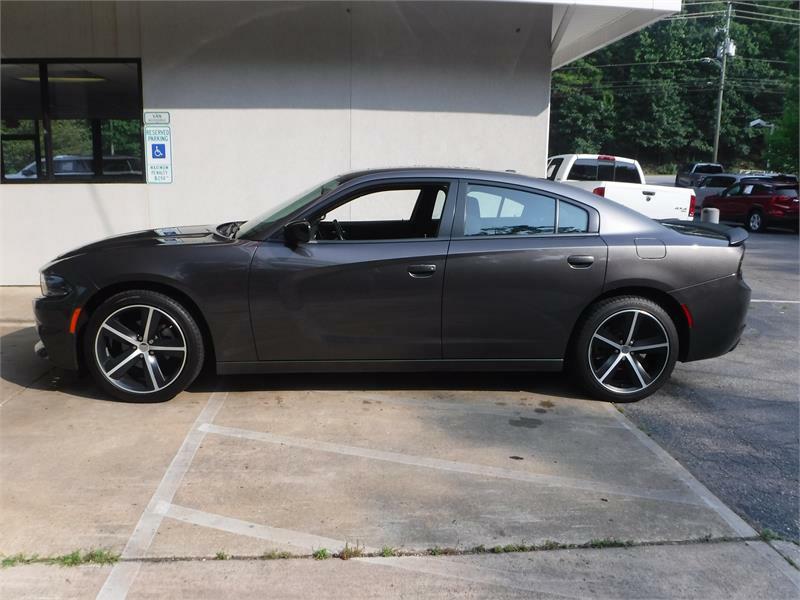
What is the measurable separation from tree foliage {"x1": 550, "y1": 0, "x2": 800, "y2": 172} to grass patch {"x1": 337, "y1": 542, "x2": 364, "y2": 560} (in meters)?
63.4

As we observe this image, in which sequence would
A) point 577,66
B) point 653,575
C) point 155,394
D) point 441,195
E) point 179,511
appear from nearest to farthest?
point 653,575, point 179,511, point 155,394, point 441,195, point 577,66

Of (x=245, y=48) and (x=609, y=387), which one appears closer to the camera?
(x=609, y=387)

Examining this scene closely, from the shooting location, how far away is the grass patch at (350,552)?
10.5 ft

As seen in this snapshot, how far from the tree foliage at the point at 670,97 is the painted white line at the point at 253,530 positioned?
6332 centimetres

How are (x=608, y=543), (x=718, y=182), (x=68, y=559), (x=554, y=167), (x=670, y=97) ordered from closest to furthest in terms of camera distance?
(x=68, y=559)
(x=608, y=543)
(x=554, y=167)
(x=718, y=182)
(x=670, y=97)

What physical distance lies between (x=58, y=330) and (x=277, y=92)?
5239 millimetres

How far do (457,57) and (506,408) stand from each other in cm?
578

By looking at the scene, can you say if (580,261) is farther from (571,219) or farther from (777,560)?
(777,560)

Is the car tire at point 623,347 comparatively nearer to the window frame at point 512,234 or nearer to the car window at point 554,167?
the window frame at point 512,234

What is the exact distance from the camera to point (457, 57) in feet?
30.8

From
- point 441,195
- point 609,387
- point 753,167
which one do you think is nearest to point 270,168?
point 441,195

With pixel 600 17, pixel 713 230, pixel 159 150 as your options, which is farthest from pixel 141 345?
pixel 600 17

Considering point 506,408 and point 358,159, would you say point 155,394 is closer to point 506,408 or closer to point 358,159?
point 506,408

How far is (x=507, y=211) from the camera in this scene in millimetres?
5230
